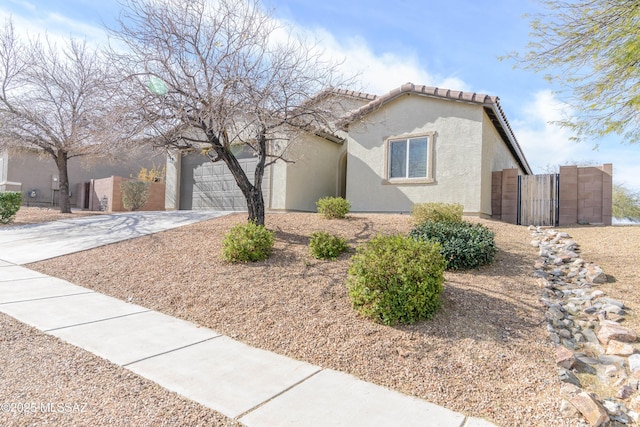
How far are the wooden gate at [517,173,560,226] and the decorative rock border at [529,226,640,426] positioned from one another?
5601 mm

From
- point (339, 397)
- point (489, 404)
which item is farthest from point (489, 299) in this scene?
point (339, 397)

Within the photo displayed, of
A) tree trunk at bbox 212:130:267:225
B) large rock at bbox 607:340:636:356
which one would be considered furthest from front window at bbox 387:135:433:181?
large rock at bbox 607:340:636:356

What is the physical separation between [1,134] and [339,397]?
16.7m

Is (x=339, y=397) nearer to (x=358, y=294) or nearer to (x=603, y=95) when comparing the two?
(x=358, y=294)

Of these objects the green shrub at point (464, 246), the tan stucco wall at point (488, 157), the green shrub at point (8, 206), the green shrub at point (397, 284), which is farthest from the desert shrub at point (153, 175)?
the green shrub at point (397, 284)

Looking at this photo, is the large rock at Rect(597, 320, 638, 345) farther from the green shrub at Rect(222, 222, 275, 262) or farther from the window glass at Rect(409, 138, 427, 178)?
the window glass at Rect(409, 138, 427, 178)

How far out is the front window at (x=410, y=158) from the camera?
11.6 m

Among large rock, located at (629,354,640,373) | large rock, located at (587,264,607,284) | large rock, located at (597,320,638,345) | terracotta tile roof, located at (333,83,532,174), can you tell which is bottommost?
large rock, located at (629,354,640,373)

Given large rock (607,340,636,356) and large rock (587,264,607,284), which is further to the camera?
large rock (587,264,607,284)

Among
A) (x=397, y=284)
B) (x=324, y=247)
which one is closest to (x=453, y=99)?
(x=324, y=247)

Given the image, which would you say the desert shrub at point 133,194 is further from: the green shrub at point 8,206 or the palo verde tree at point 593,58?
the palo verde tree at point 593,58

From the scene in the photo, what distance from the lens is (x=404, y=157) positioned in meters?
12.1

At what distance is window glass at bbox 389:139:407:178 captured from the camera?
1212cm

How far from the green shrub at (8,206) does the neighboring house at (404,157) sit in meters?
6.49
